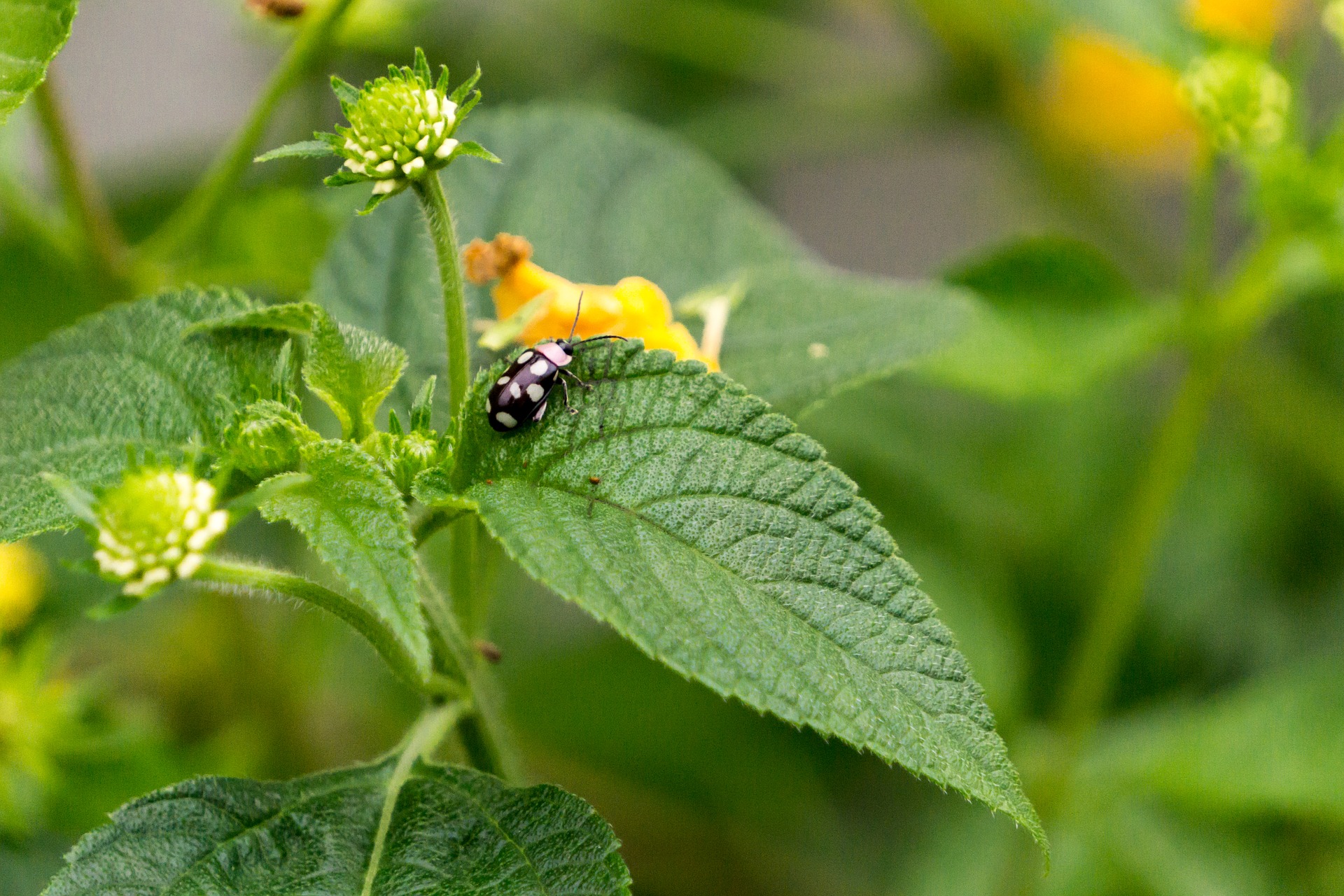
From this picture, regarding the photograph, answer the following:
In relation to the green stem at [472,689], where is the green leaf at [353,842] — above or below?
below

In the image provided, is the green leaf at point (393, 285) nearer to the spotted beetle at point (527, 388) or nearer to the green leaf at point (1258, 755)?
the spotted beetle at point (527, 388)

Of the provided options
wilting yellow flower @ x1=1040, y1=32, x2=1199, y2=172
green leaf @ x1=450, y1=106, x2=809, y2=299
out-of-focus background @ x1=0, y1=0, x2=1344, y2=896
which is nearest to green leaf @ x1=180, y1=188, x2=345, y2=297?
out-of-focus background @ x1=0, y1=0, x2=1344, y2=896

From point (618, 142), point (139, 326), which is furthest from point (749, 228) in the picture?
point (139, 326)

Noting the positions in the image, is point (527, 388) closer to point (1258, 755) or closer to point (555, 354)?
point (555, 354)

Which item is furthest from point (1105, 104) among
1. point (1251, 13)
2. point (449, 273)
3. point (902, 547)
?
point (449, 273)

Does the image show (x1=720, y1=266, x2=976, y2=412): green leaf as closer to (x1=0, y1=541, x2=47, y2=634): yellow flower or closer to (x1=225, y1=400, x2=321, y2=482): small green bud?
(x1=225, y1=400, x2=321, y2=482): small green bud

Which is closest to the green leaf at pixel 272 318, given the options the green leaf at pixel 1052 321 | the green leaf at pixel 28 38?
the green leaf at pixel 28 38
